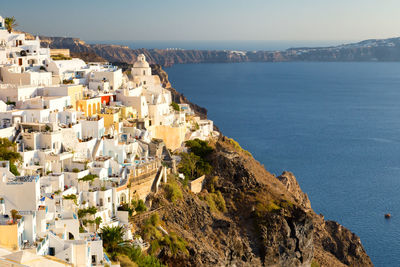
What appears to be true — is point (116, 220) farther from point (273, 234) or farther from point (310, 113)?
point (310, 113)

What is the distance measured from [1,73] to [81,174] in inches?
504

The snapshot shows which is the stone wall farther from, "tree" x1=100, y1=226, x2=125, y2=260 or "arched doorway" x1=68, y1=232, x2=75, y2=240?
"arched doorway" x1=68, y1=232, x2=75, y2=240

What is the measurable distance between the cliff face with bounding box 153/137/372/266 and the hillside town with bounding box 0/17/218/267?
1.93 m

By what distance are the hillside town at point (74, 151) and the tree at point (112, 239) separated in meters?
0.30

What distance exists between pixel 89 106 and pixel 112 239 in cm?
1315

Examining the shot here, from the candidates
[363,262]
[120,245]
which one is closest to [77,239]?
[120,245]

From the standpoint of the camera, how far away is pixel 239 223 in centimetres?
3612

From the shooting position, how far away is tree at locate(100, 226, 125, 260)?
26.1 meters

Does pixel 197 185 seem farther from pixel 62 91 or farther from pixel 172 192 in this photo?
pixel 62 91

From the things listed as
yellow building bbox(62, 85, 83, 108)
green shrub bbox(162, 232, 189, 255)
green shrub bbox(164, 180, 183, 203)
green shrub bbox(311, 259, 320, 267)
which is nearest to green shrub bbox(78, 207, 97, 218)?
green shrub bbox(162, 232, 189, 255)

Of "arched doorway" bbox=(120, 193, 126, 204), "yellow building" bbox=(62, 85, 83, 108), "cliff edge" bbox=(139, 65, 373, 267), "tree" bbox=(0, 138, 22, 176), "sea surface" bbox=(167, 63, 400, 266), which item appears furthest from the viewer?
"sea surface" bbox=(167, 63, 400, 266)

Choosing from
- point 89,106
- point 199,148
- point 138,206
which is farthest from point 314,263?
point 89,106

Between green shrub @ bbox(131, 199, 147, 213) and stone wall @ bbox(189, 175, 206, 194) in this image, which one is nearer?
green shrub @ bbox(131, 199, 147, 213)

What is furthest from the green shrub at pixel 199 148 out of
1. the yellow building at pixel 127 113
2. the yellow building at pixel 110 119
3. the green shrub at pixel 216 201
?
the yellow building at pixel 110 119
